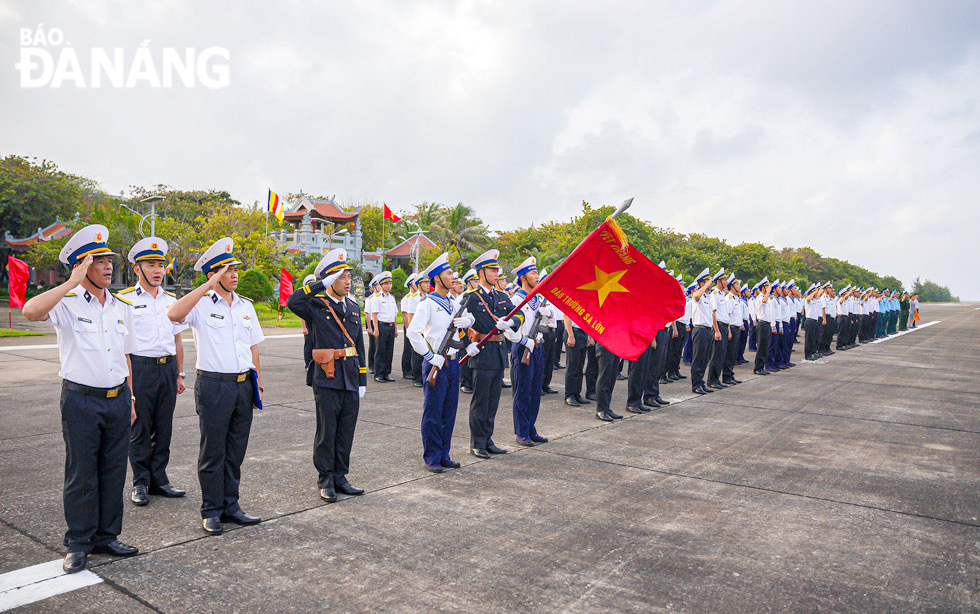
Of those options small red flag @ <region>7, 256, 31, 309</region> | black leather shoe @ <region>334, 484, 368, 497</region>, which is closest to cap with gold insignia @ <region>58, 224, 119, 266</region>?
black leather shoe @ <region>334, 484, 368, 497</region>

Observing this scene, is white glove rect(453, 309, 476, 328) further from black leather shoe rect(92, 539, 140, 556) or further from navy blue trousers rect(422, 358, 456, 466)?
black leather shoe rect(92, 539, 140, 556)

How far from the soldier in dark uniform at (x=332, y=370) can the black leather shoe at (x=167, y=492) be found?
1.04m

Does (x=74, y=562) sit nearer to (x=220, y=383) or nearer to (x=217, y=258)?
(x=220, y=383)

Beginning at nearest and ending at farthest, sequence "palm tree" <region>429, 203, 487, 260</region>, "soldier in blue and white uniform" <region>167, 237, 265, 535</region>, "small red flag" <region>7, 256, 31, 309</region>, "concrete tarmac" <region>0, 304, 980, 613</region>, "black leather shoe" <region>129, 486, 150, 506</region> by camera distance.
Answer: "concrete tarmac" <region>0, 304, 980, 613</region>
"soldier in blue and white uniform" <region>167, 237, 265, 535</region>
"black leather shoe" <region>129, 486, 150, 506</region>
"small red flag" <region>7, 256, 31, 309</region>
"palm tree" <region>429, 203, 487, 260</region>

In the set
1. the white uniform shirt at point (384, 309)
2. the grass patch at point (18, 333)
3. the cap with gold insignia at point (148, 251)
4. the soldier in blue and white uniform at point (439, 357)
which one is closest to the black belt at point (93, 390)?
the cap with gold insignia at point (148, 251)

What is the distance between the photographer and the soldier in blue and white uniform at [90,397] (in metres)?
3.71

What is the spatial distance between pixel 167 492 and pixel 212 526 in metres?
1.00

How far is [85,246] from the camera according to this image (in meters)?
3.88

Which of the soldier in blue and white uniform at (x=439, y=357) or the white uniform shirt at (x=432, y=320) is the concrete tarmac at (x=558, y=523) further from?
the white uniform shirt at (x=432, y=320)

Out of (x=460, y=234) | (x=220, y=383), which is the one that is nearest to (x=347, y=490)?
(x=220, y=383)

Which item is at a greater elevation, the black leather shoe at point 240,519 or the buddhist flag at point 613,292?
the buddhist flag at point 613,292

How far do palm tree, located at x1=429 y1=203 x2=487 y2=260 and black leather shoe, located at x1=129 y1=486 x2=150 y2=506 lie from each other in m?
43.0

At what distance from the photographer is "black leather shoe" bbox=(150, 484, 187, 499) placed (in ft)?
16.3

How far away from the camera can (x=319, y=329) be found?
5.07 meters
